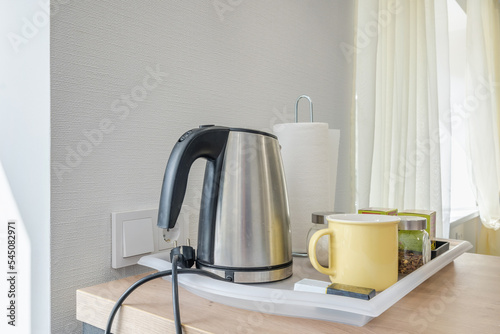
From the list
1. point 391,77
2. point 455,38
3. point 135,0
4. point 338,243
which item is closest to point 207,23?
point 135,0

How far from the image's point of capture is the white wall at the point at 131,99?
60 centimetres

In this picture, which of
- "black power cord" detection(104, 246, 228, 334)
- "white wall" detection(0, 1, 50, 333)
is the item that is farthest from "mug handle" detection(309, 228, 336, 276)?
"white wall" detection(0, 1, 50, 333)

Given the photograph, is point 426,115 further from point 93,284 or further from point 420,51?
point 93,284

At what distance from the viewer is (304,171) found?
0.81m

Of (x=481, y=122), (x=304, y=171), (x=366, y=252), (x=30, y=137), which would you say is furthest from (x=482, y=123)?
(x=30, y=137)

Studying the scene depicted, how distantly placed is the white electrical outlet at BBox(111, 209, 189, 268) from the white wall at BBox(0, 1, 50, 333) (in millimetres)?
106

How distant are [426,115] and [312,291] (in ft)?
4.42

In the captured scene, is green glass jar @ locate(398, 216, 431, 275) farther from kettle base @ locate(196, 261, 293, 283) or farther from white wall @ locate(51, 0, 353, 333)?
white wall @ locate(51, 0, 353, 333)

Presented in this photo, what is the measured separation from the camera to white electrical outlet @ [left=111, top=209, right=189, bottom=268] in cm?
66

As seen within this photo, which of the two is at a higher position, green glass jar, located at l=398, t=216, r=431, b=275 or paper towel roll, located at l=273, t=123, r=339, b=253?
paper towel roll, located at l=273, t=123, r=339, b=253

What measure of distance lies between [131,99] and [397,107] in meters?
1.12

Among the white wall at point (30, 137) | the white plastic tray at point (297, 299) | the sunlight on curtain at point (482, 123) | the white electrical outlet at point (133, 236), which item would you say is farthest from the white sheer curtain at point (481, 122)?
the white wall at point (30, 137)

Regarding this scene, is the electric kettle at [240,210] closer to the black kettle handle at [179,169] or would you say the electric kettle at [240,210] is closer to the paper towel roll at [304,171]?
→ the black kettle handle at [179,169]

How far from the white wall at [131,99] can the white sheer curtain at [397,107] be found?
0.46 meters
